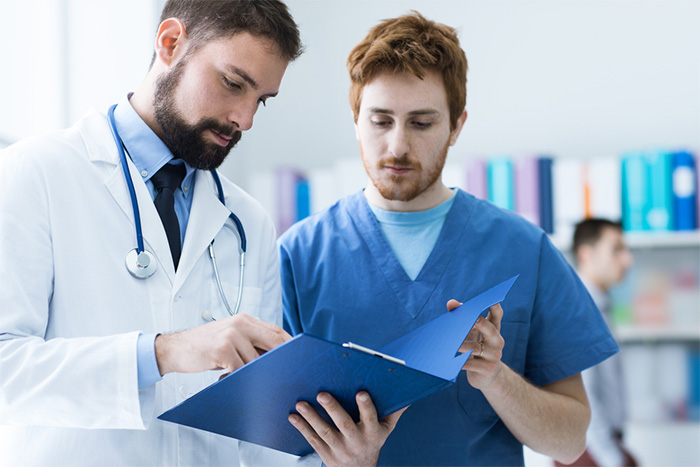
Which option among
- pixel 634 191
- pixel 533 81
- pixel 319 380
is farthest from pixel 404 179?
pixel 533 81

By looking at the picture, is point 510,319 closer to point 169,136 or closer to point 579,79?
point 169,136

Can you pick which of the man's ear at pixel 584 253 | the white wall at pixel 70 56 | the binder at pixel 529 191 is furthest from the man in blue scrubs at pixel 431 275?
the binder at pixel 529 191

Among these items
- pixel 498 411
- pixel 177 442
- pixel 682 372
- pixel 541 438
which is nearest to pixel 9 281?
pixel 177 442

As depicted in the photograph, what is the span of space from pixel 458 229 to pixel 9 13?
1513 millimetres

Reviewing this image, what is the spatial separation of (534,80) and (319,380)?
2.72 meters

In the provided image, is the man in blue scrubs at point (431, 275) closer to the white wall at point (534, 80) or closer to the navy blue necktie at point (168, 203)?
the navy blue necktie at point (168, 203)

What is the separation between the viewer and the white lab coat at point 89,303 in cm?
88

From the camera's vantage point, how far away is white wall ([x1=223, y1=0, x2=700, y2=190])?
3.13 m

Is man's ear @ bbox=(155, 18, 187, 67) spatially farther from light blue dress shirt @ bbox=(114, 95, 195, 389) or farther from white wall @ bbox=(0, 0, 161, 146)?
white wall @ bbox=(0, 0, 161, 146)

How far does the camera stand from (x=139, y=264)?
3.34ft

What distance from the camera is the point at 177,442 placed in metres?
1.04

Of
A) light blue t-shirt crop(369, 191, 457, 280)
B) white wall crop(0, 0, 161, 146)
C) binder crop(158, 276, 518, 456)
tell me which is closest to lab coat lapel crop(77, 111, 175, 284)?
binder crop(158, 276, 518, 456)

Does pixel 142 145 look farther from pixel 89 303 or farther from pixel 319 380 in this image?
pixel 319 380

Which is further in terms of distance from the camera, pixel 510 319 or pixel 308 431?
pixel 510 319
